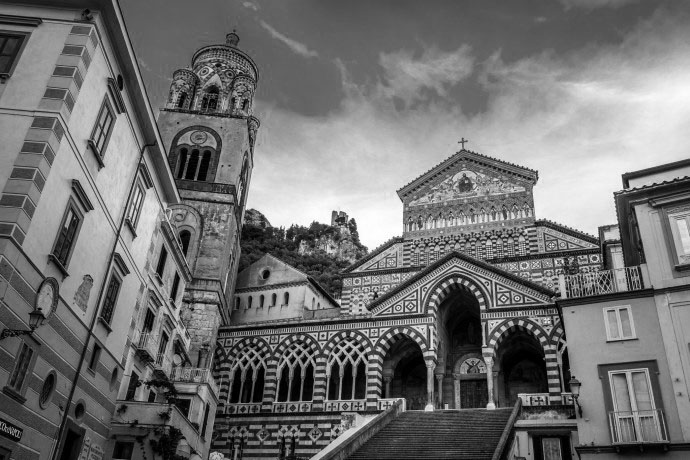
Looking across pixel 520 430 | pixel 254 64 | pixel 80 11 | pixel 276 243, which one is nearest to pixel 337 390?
pixel 520 430

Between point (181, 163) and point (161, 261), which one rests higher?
point (181, 163)

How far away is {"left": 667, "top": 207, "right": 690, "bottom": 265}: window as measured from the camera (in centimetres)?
A: 1638

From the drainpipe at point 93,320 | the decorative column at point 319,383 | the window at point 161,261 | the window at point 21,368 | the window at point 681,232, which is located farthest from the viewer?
the decorative column at point 319,383

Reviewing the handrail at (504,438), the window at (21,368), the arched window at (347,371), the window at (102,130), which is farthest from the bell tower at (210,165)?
the window at (21,368)

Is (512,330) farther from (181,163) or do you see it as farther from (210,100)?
(210,100)

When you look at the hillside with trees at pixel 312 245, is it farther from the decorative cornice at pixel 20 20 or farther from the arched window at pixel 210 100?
the decorative cornice at pixel 20 20

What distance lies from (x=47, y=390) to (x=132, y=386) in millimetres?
6196

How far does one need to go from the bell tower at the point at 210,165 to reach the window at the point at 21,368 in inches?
669

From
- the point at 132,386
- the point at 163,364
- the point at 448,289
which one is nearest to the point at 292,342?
the point at 448,289

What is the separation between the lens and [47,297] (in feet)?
41.3

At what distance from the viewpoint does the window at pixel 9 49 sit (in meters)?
13.5

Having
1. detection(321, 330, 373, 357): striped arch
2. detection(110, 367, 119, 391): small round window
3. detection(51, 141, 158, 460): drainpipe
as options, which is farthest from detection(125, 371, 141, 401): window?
detection(321, 330, 373, 357): striped arch

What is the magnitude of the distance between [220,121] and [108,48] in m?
24.6

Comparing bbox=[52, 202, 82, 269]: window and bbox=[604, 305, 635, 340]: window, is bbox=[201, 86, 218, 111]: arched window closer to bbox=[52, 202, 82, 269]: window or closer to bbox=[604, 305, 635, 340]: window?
bbox=[52, 202, 82, 269]: window
